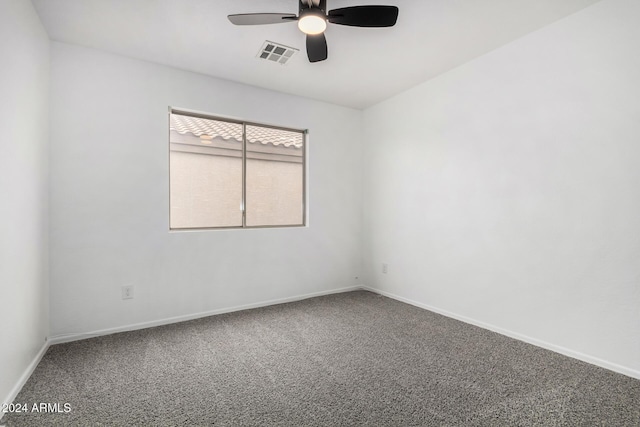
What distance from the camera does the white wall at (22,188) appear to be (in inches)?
71.6

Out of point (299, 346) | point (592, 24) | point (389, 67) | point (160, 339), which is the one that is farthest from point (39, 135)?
point (592, 24)

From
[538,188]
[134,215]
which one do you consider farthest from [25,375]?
[538,188]

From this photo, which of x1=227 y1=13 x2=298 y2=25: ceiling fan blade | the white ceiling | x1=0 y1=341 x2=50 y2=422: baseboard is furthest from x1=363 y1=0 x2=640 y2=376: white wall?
x1=0 y1=341 x2=50 y2=422: baseboard

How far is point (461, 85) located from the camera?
3283 millimetres

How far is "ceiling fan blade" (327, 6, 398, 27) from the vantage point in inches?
77.5

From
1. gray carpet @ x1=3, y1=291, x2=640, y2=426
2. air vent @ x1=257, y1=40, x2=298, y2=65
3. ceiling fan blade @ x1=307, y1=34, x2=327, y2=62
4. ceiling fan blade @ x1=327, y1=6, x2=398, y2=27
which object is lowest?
gray carpet @ x1=3, y1=291, x2=640, y2=426

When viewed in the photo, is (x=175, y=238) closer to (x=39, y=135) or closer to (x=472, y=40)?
(x=39, y=135)

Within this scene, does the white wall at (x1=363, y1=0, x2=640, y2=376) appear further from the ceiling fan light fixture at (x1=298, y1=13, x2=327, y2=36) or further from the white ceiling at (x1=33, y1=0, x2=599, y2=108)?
the ceiling fan light fixture at (x1=298, y1=13, x2=327, y2=36)

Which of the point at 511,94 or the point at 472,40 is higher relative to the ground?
the point at 472,40

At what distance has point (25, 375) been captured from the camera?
6.86 ft

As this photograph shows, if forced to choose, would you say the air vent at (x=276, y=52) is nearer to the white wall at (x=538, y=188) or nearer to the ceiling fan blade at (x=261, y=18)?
the ceiling fan blade at (x=261, y=18)

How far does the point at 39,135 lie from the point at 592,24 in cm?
431

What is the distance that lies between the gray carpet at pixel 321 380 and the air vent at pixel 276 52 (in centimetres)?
265

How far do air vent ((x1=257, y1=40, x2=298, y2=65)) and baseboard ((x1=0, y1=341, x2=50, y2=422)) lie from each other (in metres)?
3.07
